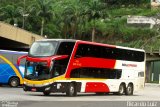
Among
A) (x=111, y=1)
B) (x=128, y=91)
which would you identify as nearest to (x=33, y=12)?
(x=111, y=1)

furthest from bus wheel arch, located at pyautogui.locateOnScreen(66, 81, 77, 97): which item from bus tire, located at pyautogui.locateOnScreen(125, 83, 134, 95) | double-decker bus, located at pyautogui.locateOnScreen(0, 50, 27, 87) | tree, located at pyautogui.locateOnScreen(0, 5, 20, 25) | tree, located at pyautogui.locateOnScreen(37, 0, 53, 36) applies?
tree, located at pyautogui.locateOnScreen(0, 5, 20, 25)

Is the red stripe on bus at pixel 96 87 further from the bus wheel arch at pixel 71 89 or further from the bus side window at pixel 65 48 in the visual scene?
the bus side window at pixel 65 48

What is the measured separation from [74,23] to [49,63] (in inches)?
2206

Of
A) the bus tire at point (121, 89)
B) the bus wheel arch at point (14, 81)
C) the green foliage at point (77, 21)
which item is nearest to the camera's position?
the bus tire at point (121, 89)

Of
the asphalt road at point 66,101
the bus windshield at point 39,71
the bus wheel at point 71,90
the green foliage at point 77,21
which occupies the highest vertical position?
the green foliage at point 77,21

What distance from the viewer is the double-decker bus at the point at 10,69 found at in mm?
39375

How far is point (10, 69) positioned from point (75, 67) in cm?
1042

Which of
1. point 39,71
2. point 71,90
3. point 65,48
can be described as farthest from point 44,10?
point 39,71

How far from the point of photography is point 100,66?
3338 centimetres

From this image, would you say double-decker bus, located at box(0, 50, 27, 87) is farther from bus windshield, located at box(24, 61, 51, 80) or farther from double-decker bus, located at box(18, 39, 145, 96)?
bus windshield, located at box(24, 61, 51, 80)

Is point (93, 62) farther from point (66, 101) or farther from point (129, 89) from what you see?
point (66, 101)

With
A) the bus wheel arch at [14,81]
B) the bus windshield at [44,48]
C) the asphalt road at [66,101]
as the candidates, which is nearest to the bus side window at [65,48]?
the bus windshield at [44,48]

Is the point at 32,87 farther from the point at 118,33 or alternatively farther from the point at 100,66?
the point at 118,33

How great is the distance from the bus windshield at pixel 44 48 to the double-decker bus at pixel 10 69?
9381 millimetres
